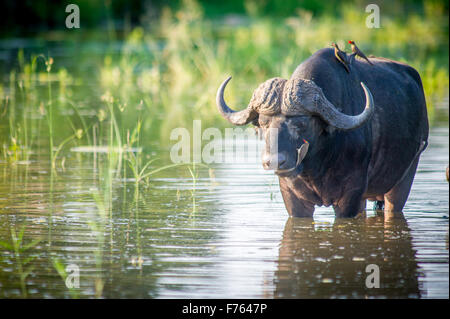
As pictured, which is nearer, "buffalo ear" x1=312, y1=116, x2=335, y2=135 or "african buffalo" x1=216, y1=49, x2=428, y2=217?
"african buffalo" x1=216, y1=49, x2=428, y2=217

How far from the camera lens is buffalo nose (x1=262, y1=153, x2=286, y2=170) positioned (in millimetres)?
6883

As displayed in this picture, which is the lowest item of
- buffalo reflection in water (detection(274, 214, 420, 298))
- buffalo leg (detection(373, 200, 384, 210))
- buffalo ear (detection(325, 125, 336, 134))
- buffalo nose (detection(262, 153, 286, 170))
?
buffalo reflection in water (detection(274, 214, 420, 298))

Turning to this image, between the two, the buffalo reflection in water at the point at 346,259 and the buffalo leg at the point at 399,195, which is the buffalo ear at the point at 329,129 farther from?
the buffalo leg at the point at 399,195

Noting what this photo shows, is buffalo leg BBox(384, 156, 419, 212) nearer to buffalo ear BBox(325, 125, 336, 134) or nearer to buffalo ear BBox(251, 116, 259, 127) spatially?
buffalo ear BBox(325, 125, 336, 134)

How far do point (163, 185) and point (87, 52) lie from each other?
21.6 m

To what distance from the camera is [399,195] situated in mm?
8555

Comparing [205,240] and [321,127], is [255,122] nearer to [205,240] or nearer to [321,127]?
[321,127]

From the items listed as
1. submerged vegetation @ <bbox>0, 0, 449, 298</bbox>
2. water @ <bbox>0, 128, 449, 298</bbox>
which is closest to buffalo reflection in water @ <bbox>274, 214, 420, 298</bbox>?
water @ <bbox>0, 128, 449, 298</bbox>

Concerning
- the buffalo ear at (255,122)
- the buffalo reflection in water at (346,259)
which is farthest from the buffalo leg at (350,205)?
the buffalo ear at (255,122)

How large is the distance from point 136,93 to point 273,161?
11743 millimetres

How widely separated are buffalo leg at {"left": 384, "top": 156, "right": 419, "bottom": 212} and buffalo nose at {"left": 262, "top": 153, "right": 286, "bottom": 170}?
2066 mm

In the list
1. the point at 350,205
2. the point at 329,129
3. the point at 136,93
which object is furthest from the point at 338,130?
the point at 136,93

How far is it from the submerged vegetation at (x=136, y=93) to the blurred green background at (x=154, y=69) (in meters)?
0.04

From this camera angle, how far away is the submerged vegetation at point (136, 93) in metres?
9.55
